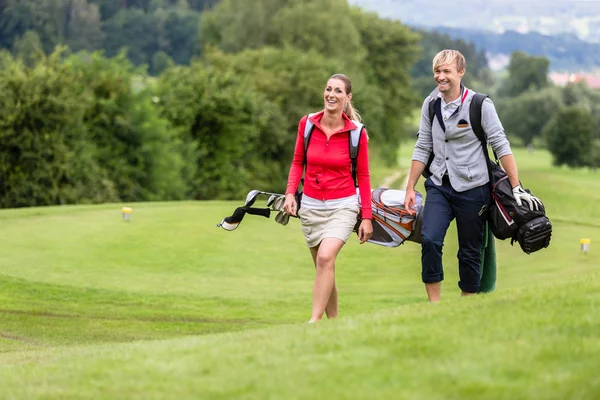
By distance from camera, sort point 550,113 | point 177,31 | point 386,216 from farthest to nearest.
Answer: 1. point 177,31
2. point 550,113
3. point 386,216

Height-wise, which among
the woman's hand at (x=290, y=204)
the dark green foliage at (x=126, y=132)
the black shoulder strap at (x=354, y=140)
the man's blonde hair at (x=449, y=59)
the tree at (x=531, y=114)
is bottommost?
the tree at (x=531, y=114)

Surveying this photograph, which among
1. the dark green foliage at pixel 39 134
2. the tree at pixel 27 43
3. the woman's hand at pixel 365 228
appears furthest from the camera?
the tree at pixel 27 43

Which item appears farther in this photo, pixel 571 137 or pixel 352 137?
pixel 571 137

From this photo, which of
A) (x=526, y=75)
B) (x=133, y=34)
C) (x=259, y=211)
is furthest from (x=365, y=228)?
(x=526, y=75)

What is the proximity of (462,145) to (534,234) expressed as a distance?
0.85 m

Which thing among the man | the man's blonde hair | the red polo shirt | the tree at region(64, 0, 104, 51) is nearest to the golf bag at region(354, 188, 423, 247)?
the man

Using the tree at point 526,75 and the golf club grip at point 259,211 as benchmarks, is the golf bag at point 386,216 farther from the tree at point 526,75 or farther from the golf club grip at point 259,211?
the tree at point 526,75

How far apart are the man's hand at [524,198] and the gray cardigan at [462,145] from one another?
260 mm

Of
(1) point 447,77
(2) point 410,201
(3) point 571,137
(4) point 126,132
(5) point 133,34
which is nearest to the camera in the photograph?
(1) point 447,77

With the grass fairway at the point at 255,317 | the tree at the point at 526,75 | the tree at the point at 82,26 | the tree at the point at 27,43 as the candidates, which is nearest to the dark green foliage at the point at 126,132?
the grass fairway at the point at 255,317

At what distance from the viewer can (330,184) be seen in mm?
8031

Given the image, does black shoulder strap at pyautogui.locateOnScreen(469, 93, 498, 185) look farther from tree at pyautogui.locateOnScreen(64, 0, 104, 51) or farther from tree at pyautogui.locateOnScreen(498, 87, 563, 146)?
tree at pyautogui.locateOnScreen(64, 0, 104, 51)

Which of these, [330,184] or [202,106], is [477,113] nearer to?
[330,184]

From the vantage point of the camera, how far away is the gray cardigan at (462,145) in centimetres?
782
